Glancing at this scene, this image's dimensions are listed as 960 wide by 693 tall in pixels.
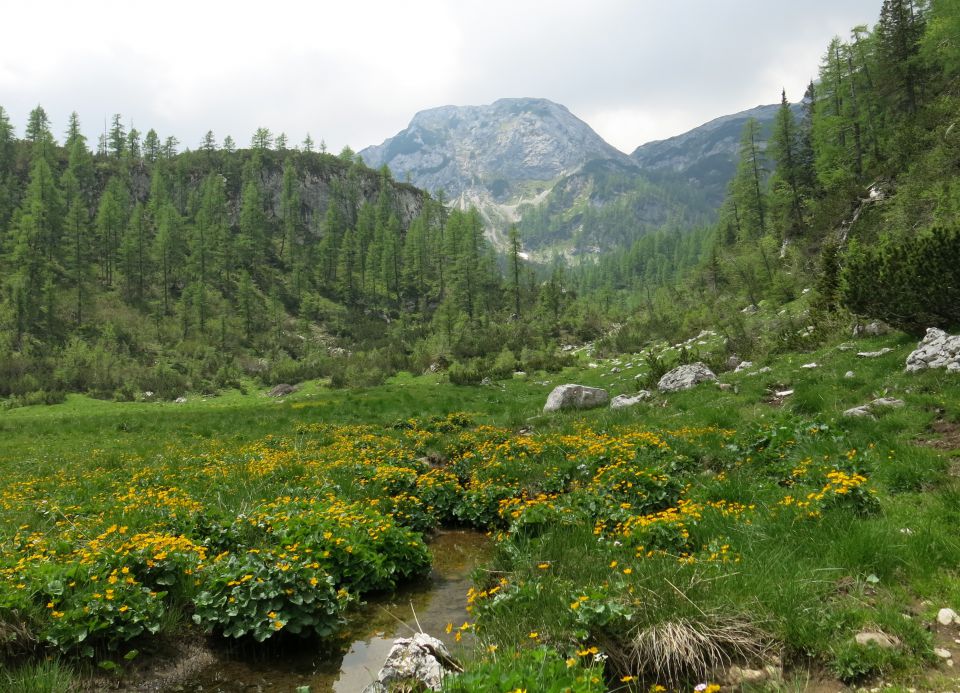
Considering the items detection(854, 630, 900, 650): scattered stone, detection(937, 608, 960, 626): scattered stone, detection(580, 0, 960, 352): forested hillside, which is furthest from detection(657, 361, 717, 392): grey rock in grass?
detection(854, 630, 900, 650): scattered stone

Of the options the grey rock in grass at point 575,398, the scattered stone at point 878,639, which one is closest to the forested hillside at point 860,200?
the grey rock in grass at point 575,398

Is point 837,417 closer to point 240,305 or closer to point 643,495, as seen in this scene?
point 643,495

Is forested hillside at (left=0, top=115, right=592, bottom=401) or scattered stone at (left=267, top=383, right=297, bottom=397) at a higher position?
forested hillside at (left=0, top=115, right=592, bottom=401)

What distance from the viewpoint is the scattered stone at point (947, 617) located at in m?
4.39

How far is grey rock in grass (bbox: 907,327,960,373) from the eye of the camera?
11.7m

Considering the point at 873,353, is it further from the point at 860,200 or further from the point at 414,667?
the point at 860,200

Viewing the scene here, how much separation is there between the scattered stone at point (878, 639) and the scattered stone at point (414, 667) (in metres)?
3.46

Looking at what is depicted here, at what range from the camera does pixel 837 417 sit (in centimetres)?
1059

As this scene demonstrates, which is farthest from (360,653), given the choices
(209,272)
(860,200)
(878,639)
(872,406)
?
(209,272)

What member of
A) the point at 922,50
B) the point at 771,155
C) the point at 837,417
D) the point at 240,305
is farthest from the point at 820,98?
the point at 240,305

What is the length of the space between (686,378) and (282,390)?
37141 millimetres

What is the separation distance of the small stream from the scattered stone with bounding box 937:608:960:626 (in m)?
4.57

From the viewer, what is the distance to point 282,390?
45969 millimetres

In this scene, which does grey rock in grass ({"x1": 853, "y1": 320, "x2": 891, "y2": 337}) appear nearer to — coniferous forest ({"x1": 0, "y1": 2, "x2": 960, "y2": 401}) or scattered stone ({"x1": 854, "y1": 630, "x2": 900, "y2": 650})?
coniferous forest ({"x1": 0, "y1": 2, "x2": 960, "y2": 401})
